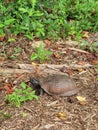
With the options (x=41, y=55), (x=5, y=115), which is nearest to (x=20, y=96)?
(x=5, y=115)

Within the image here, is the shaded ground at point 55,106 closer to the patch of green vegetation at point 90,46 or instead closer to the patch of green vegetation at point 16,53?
the patch of green vegetation at point 16,53

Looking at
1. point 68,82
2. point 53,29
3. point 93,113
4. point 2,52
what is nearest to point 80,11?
point 53,29

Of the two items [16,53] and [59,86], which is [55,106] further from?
[16,53]

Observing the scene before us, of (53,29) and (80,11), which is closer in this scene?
(53,29)

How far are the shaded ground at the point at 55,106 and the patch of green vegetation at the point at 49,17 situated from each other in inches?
19.3

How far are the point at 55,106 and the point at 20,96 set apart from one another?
0.51 meters

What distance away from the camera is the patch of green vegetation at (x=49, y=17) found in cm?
Answer: 670

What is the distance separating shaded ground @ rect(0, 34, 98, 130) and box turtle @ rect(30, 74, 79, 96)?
81mm

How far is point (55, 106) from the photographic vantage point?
513 centimetres

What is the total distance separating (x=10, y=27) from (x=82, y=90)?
2.02 m

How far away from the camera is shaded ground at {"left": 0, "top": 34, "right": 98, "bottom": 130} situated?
4.79 metres

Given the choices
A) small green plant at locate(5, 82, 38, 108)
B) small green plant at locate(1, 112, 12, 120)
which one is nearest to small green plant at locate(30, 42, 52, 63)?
small green plant at locate(5, 82, 38, 108)

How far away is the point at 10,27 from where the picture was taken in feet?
22.1

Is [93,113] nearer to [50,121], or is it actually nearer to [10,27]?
[50,121]
